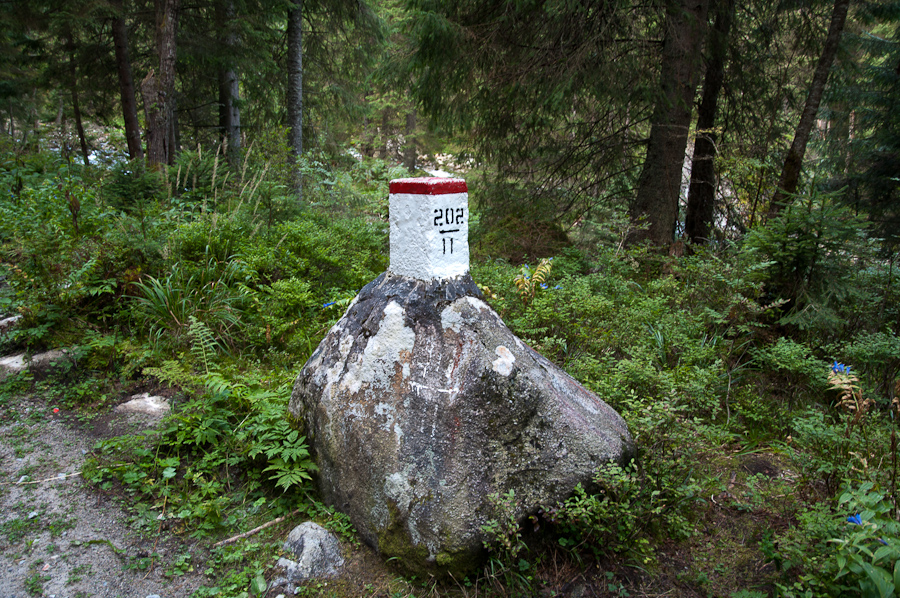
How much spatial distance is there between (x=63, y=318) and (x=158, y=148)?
13.6ft

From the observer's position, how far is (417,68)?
6926mm

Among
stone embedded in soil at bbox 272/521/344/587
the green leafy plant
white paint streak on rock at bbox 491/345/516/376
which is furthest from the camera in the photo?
the green leafy plant

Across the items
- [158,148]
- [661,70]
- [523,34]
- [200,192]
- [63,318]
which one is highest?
[523,34]

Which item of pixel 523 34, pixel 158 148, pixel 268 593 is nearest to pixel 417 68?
A: pixel 523 34

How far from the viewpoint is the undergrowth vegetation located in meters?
2.48

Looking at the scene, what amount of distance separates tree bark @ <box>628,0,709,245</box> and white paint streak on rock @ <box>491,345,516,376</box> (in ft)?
13.2

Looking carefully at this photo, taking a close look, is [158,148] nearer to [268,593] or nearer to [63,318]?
[63,318]

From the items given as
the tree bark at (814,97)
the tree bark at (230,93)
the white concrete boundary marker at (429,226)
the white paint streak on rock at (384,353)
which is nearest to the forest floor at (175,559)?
the white paint streak on rock at (384,353)

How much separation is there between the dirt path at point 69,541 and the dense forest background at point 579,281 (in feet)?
0.43

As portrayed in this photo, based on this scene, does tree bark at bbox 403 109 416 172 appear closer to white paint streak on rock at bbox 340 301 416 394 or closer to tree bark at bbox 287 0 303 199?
tree bark at bbox 287 0 303 199

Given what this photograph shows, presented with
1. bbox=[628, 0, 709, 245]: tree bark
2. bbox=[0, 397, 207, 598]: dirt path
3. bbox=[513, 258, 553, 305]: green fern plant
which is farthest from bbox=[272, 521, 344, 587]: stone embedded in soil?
bbox=[628, 0, 709, 245]: tree bark

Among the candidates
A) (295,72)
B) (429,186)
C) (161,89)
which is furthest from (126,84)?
(429,186)

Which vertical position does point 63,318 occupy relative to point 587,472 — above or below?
above

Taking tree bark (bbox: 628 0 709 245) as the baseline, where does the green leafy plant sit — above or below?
below
